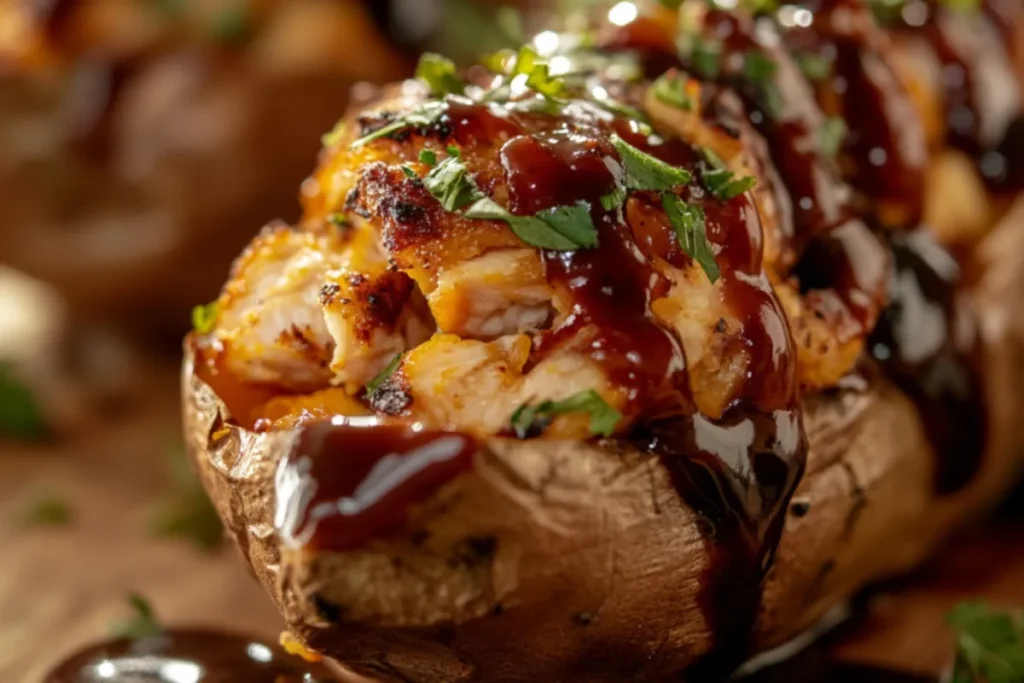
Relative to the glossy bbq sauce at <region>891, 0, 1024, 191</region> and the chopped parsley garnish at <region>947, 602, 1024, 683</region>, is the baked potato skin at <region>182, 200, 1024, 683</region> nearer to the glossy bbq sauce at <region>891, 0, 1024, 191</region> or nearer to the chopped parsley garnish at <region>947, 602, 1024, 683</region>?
the chopped parsley garnish at <region>947, 602, 1024, 683</region>

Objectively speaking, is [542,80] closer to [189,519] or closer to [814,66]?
[814,66]

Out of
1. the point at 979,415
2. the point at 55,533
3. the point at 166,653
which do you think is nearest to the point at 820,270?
the point at 979,415

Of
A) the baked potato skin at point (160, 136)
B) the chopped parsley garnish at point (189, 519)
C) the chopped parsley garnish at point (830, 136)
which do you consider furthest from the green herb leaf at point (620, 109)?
the baked potato skin at point (160, 136)

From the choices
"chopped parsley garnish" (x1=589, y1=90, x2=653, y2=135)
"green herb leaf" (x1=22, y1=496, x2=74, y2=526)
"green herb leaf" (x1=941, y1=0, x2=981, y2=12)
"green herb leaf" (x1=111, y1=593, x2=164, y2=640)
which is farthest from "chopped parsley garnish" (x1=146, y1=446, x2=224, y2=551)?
"green herb leaf" (x1=941, y1=0, x2=981, y2=12)

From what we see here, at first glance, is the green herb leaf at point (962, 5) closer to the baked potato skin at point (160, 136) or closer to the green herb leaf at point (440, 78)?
the green herb leaf at point (440, 78)

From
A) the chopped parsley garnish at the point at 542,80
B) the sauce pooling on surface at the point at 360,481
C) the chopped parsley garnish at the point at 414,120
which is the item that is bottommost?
the sauce pooling on surface at the point at 360,481

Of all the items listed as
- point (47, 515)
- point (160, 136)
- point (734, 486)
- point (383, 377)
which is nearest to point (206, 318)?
point (383, 377)
